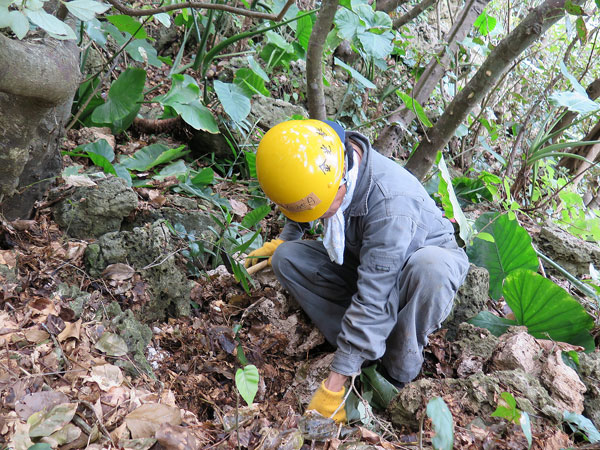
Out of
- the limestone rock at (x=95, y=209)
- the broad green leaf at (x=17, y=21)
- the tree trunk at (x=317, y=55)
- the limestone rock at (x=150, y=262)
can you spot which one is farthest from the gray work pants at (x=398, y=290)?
the broad green leaf at (x=17, y=21)

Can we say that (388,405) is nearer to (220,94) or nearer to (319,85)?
(319,85)

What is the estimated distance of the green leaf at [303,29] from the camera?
10.7 feet

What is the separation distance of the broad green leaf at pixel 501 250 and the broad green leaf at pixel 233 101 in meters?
1.47

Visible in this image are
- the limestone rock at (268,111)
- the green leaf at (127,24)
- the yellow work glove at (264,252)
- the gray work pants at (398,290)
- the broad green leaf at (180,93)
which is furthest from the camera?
the limestone rock at (268,111)

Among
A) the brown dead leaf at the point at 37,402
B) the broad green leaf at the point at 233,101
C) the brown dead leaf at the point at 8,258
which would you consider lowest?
the brown dead leaf at the point at 8,258

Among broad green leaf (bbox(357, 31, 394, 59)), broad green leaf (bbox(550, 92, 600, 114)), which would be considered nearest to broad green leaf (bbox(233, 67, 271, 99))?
broad green leaf (bbox(357, 31, 394, 59))

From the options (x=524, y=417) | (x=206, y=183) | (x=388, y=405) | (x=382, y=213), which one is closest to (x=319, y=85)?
(x=206, y=183)

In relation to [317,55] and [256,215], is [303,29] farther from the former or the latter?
[256,215]

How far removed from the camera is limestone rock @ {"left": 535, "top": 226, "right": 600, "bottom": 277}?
3014 millimetres

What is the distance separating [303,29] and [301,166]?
197 centimetres

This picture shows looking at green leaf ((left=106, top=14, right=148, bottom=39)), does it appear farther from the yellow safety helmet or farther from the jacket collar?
the jacket collar

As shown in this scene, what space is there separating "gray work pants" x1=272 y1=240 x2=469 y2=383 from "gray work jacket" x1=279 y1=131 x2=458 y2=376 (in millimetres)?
82

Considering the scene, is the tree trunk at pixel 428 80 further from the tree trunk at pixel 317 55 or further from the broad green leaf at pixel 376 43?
the tree trunk at pixel 317 55

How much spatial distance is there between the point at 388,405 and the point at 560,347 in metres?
0.82
